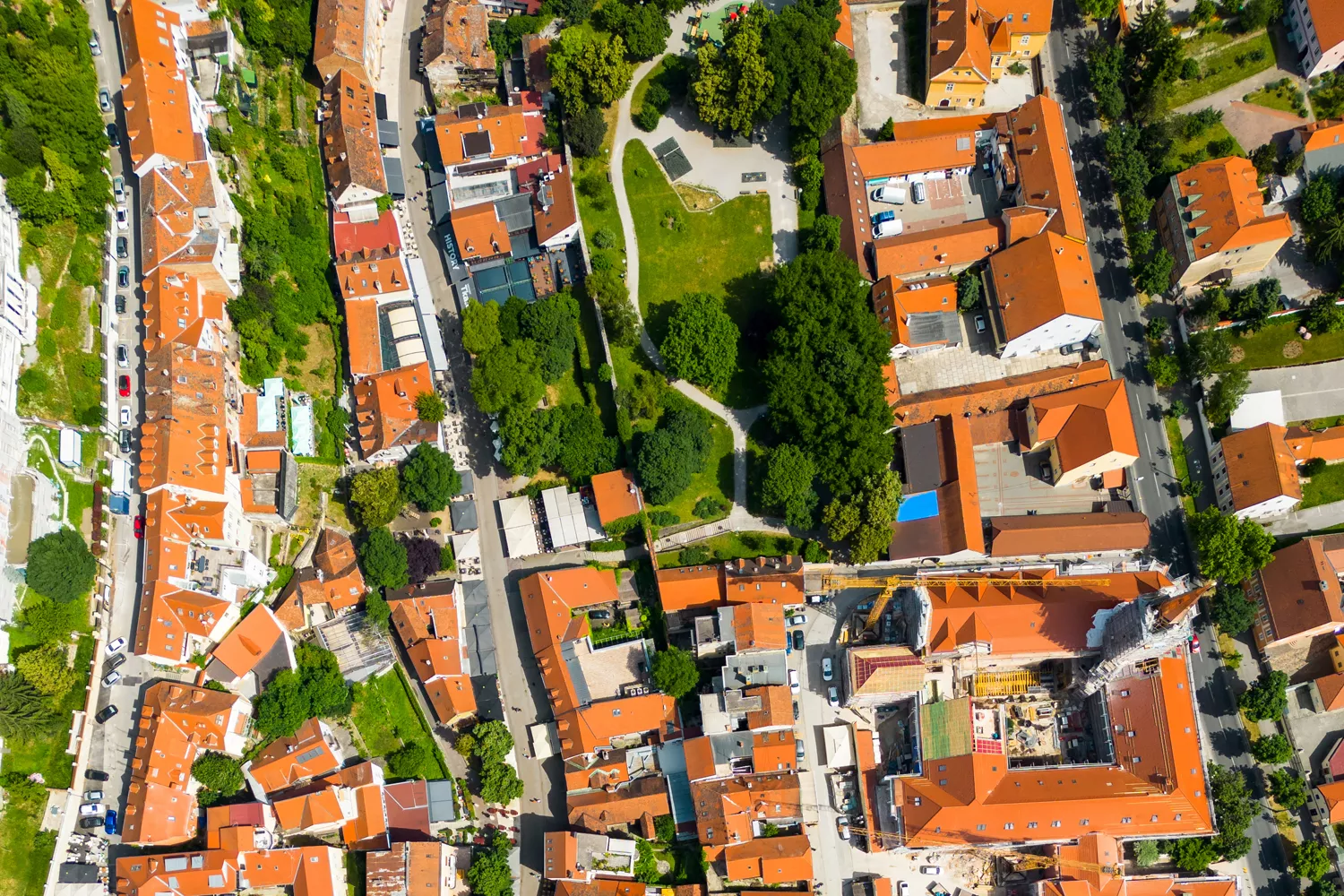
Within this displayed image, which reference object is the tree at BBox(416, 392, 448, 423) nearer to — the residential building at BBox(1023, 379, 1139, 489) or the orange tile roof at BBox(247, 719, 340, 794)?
the orange tile roof at BBox(247, 719, 340, 794)

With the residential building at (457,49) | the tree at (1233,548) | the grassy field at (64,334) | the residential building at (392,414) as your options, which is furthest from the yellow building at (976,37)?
the grassy field at (64,334)

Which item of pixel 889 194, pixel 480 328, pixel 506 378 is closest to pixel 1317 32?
pixel 889 194

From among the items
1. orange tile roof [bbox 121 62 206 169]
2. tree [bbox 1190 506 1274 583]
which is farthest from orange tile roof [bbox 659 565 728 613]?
orange tile roof [bbox 121 62 206 169]

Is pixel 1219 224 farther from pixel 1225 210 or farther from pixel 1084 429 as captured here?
pixel 1084 429

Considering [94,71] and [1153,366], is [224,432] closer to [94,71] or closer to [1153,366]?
[94,71]

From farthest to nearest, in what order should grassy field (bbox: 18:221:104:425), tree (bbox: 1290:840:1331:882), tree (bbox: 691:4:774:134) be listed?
tree (bbox: 691:4:774:134)
tree (bbox: 1290:840:1331:882)
grassy field (bbox: 18:221:104:425)

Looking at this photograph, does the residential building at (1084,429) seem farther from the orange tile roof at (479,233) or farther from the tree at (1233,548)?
the orange tile roof at (479,233)
